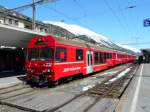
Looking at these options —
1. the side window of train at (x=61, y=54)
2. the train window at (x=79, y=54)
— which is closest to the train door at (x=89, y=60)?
the train window at (x=79, y=54)

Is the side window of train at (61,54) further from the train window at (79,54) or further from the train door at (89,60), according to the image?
the train door at (89,60)

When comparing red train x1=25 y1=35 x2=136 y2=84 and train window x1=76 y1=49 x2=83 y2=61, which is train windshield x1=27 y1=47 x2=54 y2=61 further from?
train window x1=76 y1=49 x2=83 y2=61

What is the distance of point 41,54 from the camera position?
14891 mm

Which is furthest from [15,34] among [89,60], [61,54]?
[89,60]

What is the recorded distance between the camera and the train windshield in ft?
47.1

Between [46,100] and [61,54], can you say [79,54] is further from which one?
[46,100]

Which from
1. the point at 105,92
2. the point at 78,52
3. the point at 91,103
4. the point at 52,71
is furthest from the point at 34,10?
the point at 91,103

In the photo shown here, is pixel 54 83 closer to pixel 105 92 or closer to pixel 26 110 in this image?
pixel 105 92

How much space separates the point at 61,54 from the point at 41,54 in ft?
3.69

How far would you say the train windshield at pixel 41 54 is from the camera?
14.3m

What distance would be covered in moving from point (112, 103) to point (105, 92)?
2.54 metres

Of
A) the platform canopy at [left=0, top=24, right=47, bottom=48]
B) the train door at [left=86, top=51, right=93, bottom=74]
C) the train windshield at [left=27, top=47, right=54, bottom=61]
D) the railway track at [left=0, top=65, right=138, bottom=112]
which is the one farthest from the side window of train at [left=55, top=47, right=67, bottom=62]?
the train door at [left=86, top=51, right=93, bottom=74]

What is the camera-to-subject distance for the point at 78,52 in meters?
17.7

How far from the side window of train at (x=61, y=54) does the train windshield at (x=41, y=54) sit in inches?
12.4
